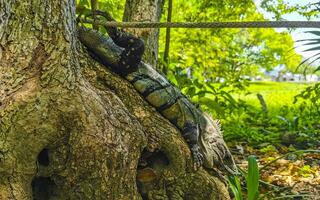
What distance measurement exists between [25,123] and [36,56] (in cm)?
41

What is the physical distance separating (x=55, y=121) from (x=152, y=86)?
3.36 feet

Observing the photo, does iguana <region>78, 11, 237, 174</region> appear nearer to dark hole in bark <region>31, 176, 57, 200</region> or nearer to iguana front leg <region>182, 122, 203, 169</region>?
iguana front leg <region>182, 122, 203, 169</region>

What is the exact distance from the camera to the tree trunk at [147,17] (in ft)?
14.3

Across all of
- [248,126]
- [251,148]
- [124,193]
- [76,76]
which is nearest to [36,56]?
[76,76]

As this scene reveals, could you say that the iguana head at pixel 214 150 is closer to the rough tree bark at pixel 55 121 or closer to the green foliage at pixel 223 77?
the rough tree bark at pixel 55 121

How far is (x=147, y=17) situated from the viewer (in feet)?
14.3

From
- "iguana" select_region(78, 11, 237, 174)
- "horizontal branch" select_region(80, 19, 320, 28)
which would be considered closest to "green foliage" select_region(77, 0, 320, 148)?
"iguana" select_region(78, 11, 237, 174)

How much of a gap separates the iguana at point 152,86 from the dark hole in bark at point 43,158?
88 cm

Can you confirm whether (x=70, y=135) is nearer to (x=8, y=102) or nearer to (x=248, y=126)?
(x=8, y=102)

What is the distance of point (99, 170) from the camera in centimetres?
269

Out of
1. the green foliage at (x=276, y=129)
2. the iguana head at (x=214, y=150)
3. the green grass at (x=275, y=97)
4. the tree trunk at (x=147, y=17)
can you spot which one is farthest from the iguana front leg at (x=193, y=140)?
the green grass at (x=275, y=97)

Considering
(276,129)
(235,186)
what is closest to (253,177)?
(235,186)

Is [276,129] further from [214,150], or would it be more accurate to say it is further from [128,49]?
[128,49]

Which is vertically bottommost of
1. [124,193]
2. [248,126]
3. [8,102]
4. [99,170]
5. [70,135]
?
[248,126]
